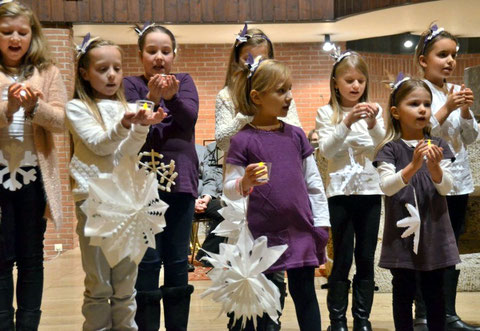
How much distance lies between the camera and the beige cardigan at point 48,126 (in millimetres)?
2998

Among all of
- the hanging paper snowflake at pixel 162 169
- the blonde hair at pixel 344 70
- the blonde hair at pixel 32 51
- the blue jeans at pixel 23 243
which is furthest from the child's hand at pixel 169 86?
the blonde hair at pixel 344 70

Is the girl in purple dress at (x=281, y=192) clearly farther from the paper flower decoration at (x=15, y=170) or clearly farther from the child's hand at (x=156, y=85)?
the paper flower decoration at (x=15, y=170)

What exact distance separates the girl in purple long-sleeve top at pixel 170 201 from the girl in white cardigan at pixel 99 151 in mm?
112

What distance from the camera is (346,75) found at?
11.9 ft

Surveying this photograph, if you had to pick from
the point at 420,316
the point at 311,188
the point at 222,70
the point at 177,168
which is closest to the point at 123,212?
the point at 177,168

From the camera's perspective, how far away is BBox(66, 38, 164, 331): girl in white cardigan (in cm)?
297

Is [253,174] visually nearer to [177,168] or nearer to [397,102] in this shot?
[177,168]

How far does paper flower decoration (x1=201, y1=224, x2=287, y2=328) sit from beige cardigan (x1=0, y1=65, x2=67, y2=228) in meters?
0.77

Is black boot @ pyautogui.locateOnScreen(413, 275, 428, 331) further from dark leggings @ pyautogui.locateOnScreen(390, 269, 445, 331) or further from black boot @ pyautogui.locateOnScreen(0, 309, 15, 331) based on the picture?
black boot @ pyautogui.locateOnScreen(0, 309, 15, 331)

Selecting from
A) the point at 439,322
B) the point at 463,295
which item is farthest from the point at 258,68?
the point at 463,295

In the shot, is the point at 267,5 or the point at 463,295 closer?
the point at 463,295

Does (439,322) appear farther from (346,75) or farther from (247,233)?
(346,75)

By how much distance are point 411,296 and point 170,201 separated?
3.82ft

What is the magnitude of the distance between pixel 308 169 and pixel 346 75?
0.82 metres
